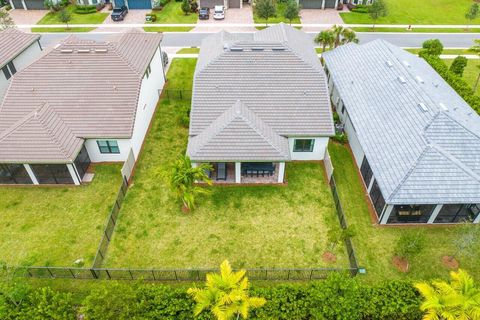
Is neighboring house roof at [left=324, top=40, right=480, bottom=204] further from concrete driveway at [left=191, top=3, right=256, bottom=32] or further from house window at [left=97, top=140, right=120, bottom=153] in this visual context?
concrete driveway at [left=191, top=3, right=256, bottom=32]

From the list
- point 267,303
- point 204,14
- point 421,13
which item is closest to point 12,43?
point 204,14

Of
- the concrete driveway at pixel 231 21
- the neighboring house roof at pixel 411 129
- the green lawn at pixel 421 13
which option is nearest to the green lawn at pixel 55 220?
the neighboring house roof at pixel 411 129

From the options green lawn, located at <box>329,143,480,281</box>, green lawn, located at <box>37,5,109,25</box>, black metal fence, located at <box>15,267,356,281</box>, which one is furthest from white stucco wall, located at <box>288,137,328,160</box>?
green lawn, located at <box>37,5,109,25</box>

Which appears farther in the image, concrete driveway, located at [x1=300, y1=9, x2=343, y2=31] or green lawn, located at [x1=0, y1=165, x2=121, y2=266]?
concrete driveway, located at [x1=300, y1=9, x2=343, y2=31]

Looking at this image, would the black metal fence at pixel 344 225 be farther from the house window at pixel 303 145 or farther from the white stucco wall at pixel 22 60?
the white stucco wall at pixel 22 60

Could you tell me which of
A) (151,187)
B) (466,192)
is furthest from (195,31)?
(466,192)

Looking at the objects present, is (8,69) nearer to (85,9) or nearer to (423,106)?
(85,9)

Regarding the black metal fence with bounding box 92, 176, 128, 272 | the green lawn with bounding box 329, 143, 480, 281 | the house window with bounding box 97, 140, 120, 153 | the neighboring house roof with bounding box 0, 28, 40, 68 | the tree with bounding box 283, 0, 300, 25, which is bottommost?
the green lawn with bounding box 329, 143, 480, 281
